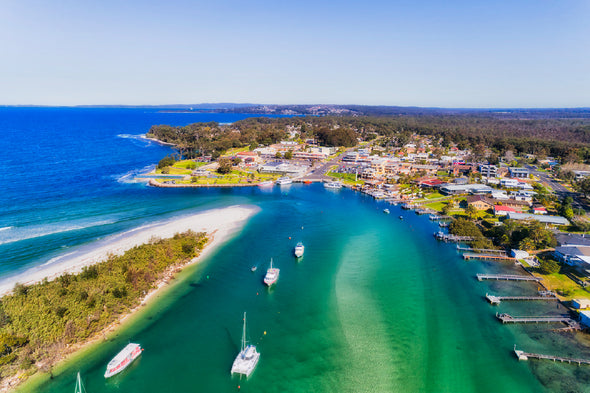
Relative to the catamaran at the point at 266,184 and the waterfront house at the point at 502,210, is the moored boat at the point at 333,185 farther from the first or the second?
the waterfront house at the point at 502,210

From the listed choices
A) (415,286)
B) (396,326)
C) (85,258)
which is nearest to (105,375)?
(85,258)

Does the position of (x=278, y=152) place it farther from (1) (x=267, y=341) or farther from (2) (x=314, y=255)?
(1) (x=267, y=341)

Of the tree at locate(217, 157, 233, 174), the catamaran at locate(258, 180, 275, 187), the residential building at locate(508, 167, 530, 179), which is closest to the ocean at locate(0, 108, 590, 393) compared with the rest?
the catamaran at locate(258, 180, 275, 187)

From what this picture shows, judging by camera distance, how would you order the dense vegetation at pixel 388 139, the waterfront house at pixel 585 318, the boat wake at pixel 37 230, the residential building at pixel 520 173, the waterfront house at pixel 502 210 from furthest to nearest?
1. the dense vegetation at pixel 388 139
2. the residential building at pixel 520 173
3. the waterfront house at pixel 502 210
4. the boat wake at pixel 37 230
5. the waterfront house at pixel 585 318

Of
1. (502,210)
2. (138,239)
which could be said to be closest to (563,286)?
(502,210)

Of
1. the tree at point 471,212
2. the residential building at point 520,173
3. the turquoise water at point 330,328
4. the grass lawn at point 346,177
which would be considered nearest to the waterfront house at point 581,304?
the turquoise water at point 330,328

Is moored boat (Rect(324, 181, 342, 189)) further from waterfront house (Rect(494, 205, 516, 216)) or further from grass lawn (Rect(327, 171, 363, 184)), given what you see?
waterfront house (Rect(494, 205, 516, 216))

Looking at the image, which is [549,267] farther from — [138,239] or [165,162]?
[165,162]
